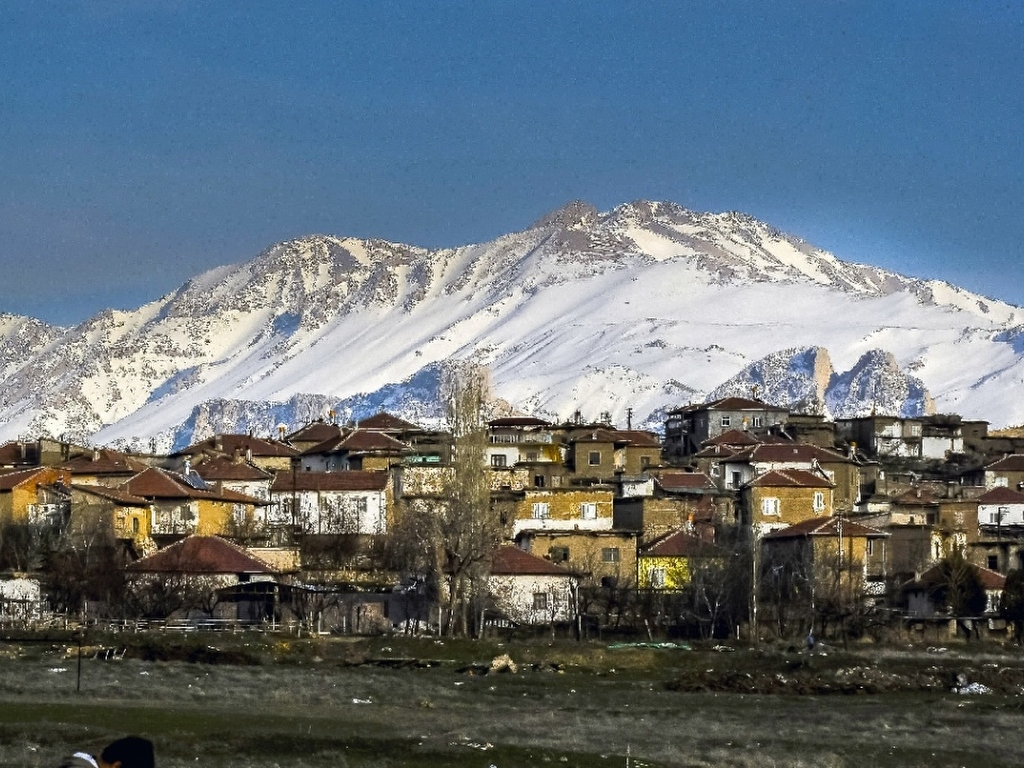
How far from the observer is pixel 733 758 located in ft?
121

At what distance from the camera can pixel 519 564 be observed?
68.1 m

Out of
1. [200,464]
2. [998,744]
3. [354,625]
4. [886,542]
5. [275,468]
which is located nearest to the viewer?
[998,744]

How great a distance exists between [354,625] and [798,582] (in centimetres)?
1336

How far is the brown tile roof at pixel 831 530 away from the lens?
241 ft

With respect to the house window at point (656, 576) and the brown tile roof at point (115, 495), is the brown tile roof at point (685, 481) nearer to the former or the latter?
the house window at point (656, 576)

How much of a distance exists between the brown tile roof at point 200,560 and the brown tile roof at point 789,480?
21926 millimetres

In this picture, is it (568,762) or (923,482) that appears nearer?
(568,762)

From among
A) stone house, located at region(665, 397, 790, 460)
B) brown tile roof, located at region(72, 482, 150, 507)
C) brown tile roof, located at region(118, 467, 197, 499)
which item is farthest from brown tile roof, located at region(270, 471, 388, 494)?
stone house, located at region(665, 397, 790, 460)

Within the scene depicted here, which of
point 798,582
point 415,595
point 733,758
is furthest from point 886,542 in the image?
point 733,758

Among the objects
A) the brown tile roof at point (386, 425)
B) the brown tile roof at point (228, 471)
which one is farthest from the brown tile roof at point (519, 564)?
the brown tile roof at point (386, 425)

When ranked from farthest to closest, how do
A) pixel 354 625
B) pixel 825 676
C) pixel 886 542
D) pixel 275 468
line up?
pixel 275 468, pixel 886 542, pixel 354 625, pixel 825 676

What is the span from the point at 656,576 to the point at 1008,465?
116ft

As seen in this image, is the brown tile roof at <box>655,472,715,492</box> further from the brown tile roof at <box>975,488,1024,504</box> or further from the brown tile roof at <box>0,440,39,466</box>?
the brown tile roof at <box>0,440,39,466</box>

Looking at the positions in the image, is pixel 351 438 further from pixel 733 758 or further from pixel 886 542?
pixel 733 758
